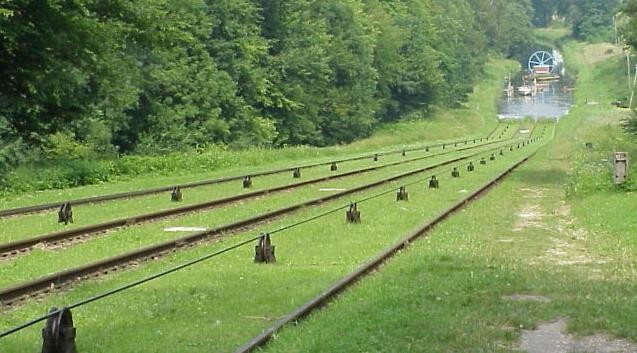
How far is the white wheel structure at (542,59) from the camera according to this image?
18534cm

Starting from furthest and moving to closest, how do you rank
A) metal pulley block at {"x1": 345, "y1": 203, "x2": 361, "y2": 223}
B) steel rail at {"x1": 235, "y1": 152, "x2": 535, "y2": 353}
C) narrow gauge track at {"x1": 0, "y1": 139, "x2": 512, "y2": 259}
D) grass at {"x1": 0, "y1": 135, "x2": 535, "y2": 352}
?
metal pulley block at {"x1": 345, "y1": 203, "x2": 361, "y2": 223}
narrow gauge track at {"x1": 0, "y1": 139, "x2": 512, "y2": 259}
grass at {"x1": 0, "y1": 135, "x2": 535, "y2": 352}
steel rail at {"x1": 235, "y1": 152, "x2": 535, "y2": 353}

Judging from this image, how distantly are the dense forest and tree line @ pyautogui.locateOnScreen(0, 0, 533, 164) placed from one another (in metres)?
0.06

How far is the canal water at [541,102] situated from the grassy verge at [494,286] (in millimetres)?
94021

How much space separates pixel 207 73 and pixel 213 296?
47.6 m

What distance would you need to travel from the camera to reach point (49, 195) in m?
29.5

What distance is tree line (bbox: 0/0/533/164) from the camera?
17.5 meters

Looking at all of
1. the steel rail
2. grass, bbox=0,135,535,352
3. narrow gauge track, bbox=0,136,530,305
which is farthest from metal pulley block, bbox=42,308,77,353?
narrow gauge track, bbox=0,136,530,305

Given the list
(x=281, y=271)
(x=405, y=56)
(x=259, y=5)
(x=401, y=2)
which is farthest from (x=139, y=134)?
(x=401, y=2)

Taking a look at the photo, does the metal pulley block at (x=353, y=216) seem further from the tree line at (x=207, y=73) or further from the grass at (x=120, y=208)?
the tree line at (x=207, y=73)

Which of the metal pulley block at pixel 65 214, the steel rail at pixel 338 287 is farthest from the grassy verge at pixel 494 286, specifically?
the metal pulley block at pixel 65 214

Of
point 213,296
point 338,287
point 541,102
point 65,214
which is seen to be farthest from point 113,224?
point 541,102

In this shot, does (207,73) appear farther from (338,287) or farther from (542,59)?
(542,59)

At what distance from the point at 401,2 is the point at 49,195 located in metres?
96.1

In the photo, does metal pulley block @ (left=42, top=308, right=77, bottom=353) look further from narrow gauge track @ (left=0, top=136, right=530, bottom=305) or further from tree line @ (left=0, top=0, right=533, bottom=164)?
tree line @ (left=0, top=0, right=533, bottom=164)
